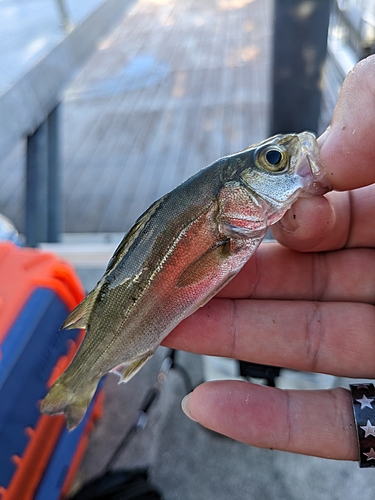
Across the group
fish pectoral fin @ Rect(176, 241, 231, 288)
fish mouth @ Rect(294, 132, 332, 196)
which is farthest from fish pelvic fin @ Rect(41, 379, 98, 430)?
fish mouth @ Rect(294, 132, 332, 196)

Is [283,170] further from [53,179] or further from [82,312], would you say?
[53,179]

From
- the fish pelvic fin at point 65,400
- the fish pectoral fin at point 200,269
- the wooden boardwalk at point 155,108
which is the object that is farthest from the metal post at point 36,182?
the fish pectoral fin at point 200,269

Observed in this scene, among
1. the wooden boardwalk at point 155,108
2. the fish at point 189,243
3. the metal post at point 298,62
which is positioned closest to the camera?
the fish at point 189,243

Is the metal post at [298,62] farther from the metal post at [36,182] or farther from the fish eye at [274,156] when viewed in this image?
the metal post at [36,182]

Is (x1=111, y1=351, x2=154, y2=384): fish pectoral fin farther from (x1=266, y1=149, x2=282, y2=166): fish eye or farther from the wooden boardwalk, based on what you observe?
the wooden boardwalk

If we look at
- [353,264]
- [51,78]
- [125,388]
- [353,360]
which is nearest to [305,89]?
[353,264]

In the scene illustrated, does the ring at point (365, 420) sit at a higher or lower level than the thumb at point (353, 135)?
lower
